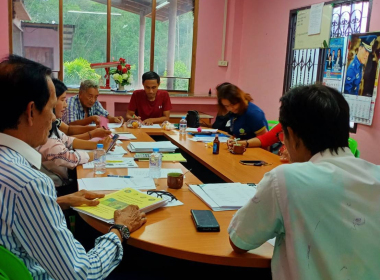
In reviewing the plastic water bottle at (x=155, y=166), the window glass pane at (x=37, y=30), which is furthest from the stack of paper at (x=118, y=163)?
the window glass pane at (x=37, y=30)

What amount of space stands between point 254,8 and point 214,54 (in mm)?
952

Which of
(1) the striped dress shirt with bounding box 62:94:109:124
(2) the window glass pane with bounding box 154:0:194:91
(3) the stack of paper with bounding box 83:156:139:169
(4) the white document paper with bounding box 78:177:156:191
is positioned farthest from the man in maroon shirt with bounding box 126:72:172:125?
(4) the white document paper with bounding box 78:177:156:191

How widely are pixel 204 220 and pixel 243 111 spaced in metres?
2.16

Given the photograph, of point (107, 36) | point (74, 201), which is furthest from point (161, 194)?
point (107, 36)

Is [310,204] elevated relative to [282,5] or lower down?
lower down

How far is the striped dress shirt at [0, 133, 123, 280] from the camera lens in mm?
955

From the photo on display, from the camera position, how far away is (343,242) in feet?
3.48

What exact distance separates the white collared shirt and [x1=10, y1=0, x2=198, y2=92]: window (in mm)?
5110

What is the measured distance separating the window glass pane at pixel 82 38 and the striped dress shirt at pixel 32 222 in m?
4.90

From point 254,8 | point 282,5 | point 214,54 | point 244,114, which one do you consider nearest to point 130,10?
point 214,54

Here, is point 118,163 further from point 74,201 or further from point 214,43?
point 214,43

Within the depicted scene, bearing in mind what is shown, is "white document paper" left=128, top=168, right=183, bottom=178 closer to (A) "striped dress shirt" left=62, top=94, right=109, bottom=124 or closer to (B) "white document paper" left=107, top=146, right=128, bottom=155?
(B) "white document paper" left=107, top=146, right=128, bottom=155

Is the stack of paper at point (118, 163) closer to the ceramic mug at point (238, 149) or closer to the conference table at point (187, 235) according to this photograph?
the conference table at point (187, 235)

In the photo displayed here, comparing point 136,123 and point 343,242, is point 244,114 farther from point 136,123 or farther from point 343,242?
point 343,242
